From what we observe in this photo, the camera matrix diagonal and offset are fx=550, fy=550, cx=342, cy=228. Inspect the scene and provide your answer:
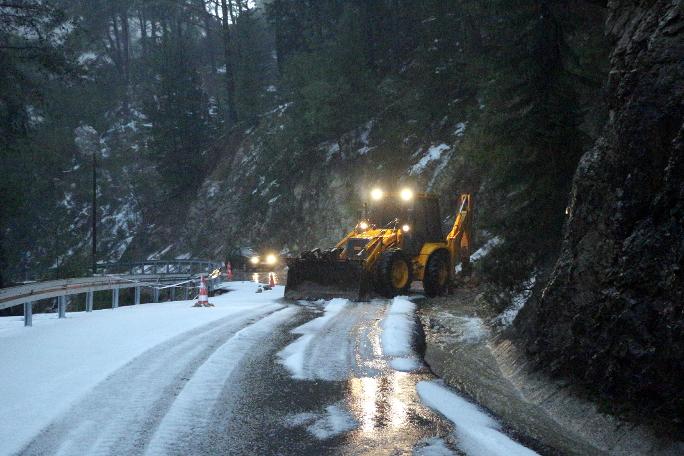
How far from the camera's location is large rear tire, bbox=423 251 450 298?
15562 mm

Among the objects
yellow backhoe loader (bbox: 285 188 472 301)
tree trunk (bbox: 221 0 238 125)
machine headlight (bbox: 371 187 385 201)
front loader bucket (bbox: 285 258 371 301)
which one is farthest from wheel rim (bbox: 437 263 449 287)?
tree trunk (bbox: 221 0 238 125)

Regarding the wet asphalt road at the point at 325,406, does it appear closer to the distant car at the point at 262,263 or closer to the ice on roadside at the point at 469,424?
the ice on roadside at the point at 469,424

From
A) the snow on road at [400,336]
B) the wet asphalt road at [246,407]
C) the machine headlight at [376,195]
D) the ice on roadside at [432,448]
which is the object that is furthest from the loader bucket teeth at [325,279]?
the ice on roadside at [432,448]

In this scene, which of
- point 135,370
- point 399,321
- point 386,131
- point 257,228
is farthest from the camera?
point 257,228

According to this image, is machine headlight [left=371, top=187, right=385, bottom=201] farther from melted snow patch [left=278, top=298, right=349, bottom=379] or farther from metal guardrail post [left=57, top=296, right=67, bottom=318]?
metal guardrail post [left=57, top=296, right=67, bottom=318]

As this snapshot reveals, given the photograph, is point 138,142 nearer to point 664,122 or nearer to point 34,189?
point 34,189

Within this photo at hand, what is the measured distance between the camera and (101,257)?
51.2m

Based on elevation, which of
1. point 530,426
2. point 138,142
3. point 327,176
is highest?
point 138,142

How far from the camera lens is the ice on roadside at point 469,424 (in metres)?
4.30

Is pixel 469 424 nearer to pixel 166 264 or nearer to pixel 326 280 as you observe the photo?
pixel 326 280

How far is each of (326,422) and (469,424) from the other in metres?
1.29

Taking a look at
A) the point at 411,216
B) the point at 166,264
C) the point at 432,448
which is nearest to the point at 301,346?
the point at 432,448

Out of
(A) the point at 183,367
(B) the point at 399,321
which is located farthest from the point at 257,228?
(A) the point at 183,367

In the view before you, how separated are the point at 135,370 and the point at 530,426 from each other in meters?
4.51
